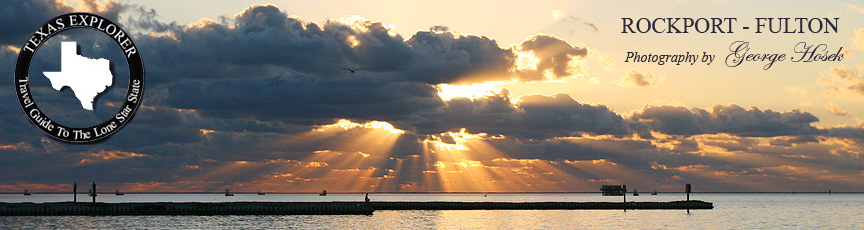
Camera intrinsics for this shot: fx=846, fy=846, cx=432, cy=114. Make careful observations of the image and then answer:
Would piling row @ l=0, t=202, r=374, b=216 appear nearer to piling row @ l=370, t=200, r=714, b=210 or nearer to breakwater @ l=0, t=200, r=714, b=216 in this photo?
breakwater @ l=0, t=200, r=714, b=216

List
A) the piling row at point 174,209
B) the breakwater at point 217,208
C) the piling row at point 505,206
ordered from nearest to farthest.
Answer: the piling row at point 174,209
the breakwater at point 217,208
the piling row at point 505,206

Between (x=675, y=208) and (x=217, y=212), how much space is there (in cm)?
8217

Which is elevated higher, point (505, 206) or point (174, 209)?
point (174, 209)

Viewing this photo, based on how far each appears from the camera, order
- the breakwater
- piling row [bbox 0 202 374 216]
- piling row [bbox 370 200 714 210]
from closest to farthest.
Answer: piling row [bbox 0 202 374 216], the breakwater, piling row [bbox 370 200 714 210]

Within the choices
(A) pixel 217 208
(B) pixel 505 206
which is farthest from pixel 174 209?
(B) pixel 505 206

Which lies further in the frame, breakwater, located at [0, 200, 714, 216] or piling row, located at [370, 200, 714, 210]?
piling row, located at [370, 200, 714, 210]

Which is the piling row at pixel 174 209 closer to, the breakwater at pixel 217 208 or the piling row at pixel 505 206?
the breakwater at pixel 217 208

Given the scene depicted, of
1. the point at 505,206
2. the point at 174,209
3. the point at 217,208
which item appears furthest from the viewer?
the point at 505,206

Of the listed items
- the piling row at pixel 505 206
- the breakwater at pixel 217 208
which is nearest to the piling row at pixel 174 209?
the breakwater at pixel 217 208

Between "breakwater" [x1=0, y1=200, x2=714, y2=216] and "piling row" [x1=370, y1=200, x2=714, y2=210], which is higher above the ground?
"breakwater" [x1=0, y1=200, x2=714, y2=216]

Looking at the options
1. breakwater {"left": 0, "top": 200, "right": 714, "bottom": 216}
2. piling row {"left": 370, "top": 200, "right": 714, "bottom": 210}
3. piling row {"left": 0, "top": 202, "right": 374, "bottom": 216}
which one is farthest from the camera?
piling row {"left": 370, "top": 200, "right": 714, "bottom": 210}

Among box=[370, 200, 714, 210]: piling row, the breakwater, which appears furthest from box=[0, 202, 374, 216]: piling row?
box=[370, 200, 714, 210]: piling row

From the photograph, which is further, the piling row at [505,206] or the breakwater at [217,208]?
the piling row at [505,206]

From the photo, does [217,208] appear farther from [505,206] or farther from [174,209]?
[505,206]
